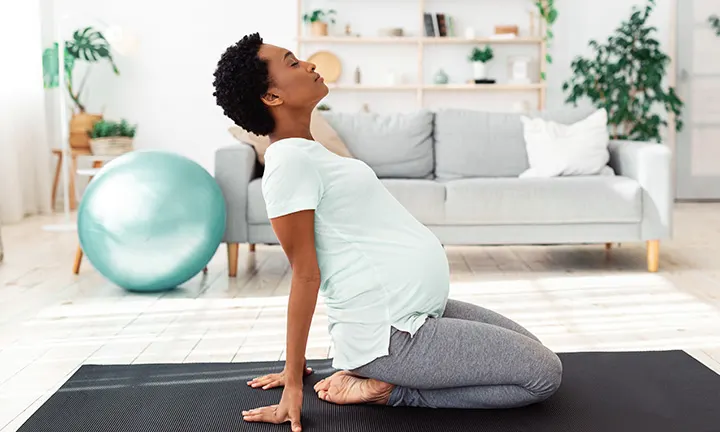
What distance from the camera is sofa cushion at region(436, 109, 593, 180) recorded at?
179 inches

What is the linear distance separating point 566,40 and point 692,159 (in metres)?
1.41

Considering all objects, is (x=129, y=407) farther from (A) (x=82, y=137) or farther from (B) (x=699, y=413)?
(A) (x=82, y=137)

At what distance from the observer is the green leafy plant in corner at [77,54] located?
6.35m

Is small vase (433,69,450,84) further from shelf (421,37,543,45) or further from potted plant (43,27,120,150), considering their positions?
potted plant (43,27,120,150)

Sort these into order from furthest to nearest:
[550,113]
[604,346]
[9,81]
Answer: [9,81]
[550,113]
[604,346]

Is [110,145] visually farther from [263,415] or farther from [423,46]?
[263,415]

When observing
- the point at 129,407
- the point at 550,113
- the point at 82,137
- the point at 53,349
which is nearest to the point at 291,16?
the point at 82,137

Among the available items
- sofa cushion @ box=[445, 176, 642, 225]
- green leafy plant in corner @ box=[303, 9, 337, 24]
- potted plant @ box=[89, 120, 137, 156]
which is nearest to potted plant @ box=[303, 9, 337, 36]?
green leafy plant in corner @ box=[303, 9, 337, 24]

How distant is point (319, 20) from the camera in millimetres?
6855

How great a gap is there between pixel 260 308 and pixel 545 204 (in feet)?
4.79

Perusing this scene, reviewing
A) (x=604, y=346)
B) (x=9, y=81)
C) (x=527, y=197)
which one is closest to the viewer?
(x=604, y=346)

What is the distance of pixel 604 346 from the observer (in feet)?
9.19

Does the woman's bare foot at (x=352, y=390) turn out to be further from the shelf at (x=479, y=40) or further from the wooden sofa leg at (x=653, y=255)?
the shelf at (x=479, y=40)

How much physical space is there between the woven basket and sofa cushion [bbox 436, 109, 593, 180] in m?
2.16
